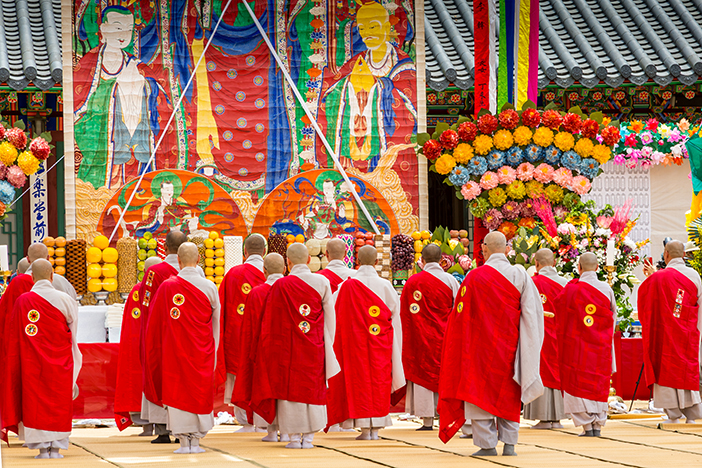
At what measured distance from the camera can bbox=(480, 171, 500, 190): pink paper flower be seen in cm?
954

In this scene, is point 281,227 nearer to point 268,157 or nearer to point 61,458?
point 268,157

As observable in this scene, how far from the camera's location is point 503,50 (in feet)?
32.8

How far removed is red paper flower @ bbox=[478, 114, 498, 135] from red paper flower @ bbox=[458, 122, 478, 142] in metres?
0.09

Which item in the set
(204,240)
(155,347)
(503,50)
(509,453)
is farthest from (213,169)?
(509,453)

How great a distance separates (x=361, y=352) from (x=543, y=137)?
140 inches

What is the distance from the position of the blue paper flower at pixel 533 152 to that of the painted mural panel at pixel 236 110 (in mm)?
1659

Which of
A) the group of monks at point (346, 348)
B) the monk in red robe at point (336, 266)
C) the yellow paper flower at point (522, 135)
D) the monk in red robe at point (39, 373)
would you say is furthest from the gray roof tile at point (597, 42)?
the monk in red robe at point (39, 373)

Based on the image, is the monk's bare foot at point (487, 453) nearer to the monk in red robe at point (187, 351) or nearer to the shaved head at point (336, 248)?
the monk in red robe at point (187, 351)

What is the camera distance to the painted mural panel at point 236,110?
10820 millimetres

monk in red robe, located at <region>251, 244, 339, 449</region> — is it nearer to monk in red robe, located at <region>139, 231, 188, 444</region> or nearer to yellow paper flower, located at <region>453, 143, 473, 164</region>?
monk in red robe, located at <region>139, 231, 188, 444</region>

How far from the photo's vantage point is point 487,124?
954 cm

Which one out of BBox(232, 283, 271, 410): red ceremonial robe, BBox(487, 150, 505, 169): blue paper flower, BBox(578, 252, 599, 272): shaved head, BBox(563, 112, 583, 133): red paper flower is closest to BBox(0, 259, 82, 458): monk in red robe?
BBox(232, 283, 271, 410): red ceremonial robe

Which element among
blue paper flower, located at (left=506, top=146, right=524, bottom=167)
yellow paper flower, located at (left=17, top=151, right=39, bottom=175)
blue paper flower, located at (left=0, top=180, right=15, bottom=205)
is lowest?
blue paper flower, located at (left=0, top=180, right=15, bottom=205)

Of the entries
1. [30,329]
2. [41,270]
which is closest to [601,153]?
[41,270]
